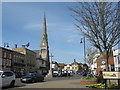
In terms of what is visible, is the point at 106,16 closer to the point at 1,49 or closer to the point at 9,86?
the point at 9,86

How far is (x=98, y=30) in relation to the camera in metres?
17.3

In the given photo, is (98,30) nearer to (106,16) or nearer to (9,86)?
(106,16)

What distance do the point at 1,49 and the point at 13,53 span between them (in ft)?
31.7

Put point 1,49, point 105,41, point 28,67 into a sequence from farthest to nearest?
point 28,67 < point 1,49 < point 105,41

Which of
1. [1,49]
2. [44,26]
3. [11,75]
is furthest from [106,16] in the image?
[44,26]

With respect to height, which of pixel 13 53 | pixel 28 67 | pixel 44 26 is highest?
pixel 44 26

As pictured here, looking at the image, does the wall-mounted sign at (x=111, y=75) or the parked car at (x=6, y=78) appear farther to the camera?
the parked car at (x=6, y=78)

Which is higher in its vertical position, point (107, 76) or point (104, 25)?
point (104, 25)

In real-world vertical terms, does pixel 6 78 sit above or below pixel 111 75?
below

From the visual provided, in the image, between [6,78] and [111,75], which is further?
[6,78]

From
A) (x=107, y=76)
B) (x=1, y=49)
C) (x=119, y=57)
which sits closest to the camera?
(x=107, y=76)

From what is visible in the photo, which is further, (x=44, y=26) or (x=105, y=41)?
(x=44, y=26)

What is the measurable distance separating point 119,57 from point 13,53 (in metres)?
38.4

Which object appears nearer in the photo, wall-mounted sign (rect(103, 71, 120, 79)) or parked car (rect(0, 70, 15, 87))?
wall-mounted sign (rect(103, 71, 120, 79))
